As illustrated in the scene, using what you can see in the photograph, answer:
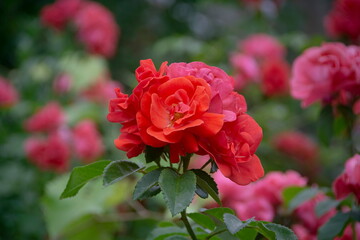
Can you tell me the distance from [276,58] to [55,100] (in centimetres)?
99

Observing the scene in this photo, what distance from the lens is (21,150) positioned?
70.4 inches

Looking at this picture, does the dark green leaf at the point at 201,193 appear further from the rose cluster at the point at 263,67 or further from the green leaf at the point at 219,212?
the rose cluster at the point at 263,67

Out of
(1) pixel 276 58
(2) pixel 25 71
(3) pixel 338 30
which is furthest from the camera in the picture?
(2) pixel 25 71

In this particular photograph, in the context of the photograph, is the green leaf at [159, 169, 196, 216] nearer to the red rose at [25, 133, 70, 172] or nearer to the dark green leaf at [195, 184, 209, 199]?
the dark green leaf at [195, 184, 209, 199]

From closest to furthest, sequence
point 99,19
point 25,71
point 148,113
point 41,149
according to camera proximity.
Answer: point 148,113 → point 41,149 → point 99,19 → point 25,71


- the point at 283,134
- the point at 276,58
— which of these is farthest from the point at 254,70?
the point at 283,134

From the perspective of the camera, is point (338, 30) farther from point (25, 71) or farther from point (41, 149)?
point (25, 71)

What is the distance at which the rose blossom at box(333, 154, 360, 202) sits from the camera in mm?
628

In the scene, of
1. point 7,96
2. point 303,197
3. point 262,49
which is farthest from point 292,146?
point 303,197

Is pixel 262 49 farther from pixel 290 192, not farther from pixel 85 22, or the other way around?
pixel 290 192

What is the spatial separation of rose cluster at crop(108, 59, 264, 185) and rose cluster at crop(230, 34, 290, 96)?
115 cm

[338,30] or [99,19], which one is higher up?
[338,30]

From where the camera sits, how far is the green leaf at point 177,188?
1.36 feet

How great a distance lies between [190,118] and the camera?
0.46 metres
